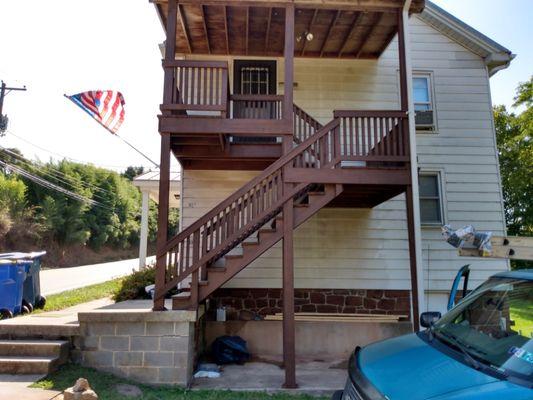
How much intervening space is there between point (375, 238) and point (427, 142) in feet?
8.73

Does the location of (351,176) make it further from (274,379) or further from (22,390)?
(22,390)

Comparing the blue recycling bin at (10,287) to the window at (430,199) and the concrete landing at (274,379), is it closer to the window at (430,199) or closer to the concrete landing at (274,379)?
the concrete landing at (274,379)

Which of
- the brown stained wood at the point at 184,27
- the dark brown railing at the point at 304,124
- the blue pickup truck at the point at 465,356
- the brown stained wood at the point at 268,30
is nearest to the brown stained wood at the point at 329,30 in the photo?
the brown stained wood at the point at 268,30

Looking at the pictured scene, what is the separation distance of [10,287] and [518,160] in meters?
19.3

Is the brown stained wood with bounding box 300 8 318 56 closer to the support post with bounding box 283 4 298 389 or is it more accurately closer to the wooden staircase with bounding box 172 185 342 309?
the support post with bounding box 283 4 298 389

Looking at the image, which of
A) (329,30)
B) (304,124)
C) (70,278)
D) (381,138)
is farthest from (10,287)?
(70,278)

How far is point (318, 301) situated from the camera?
7988 mm

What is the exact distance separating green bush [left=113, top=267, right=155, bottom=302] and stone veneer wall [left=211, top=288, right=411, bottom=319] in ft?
5.82

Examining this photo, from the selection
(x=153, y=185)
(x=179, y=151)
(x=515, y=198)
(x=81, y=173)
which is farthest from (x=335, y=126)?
(x=81, y=173)

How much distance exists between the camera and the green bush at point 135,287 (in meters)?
8.20

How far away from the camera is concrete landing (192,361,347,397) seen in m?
5.30

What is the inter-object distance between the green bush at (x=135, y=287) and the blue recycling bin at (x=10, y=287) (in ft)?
6.45

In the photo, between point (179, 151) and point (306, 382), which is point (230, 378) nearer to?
point (306, 382)

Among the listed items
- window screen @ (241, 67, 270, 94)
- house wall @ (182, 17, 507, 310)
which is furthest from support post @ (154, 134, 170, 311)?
window screen @ (241, 67, 270, 94)
